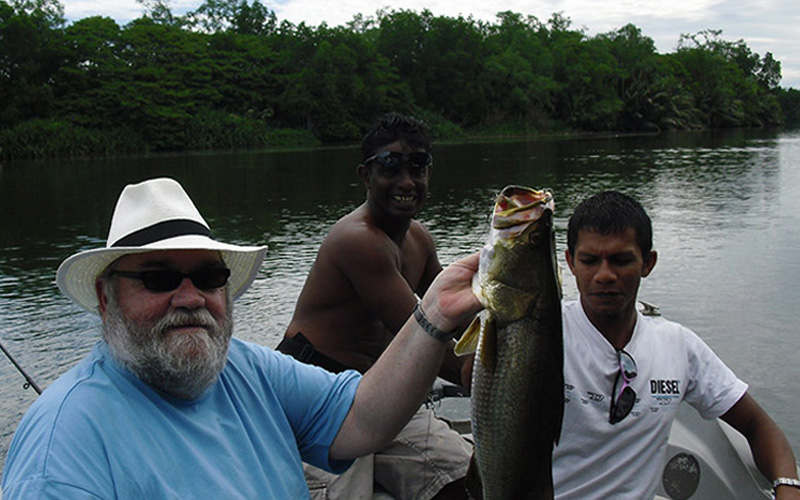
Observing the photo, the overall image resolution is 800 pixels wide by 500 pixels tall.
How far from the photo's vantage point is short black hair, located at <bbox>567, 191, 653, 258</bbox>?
10.3 feet

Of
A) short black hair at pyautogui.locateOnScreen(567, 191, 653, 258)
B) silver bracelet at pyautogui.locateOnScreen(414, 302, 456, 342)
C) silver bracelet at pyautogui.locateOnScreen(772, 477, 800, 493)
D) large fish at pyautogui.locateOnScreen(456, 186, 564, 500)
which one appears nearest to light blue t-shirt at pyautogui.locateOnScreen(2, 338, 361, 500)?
silver bracelet at pyautogui.locateOnScreen(414, 302, 456, 342)

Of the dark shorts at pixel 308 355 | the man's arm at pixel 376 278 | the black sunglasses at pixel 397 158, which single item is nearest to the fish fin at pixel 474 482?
the man's arm at pixel 376 278

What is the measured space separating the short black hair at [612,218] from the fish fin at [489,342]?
1.35 m

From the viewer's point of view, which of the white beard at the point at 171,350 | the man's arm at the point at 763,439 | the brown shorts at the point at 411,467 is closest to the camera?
the white beard at the point at 171,350

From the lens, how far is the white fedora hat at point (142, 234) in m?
2.35

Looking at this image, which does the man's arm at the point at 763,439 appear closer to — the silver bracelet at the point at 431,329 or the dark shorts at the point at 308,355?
the silver bracelet at the point at 431,329

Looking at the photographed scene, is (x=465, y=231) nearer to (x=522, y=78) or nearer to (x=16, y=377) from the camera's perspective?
(x=16, y=377)

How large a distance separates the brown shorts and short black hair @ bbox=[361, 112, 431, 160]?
1.66m

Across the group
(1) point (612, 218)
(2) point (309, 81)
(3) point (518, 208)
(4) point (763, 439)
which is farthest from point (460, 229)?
(2) point (309, 81)

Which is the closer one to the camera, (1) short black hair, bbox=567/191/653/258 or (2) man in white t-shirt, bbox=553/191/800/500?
(2) man in white t-shirt, bbox=553/191/800/500

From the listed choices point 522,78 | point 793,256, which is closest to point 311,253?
point 793,256

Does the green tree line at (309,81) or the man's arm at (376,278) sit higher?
the green tree line at (309,81)

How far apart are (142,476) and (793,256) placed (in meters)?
15.9

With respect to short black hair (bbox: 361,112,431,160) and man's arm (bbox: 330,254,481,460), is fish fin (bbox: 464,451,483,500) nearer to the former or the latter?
man's arm (bbox: 330,254,481,460)
